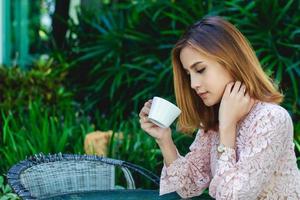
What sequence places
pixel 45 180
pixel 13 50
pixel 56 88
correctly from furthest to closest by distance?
1. pixel 13 50
2. pixel 56 88
3. pixel 45 180

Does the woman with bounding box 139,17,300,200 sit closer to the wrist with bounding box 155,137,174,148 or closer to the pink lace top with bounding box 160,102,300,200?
the pink lace top with bounding box 160,102,300,200

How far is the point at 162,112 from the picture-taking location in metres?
2.37

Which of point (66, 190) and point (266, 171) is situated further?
point (66, 190)

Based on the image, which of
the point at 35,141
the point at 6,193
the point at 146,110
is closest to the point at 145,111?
the point at 146,110

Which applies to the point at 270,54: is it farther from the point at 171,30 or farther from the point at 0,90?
the point at 0,90

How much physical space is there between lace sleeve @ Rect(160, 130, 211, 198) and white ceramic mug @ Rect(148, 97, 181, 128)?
272mm

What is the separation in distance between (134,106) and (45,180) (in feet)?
10.5

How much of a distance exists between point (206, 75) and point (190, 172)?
47 centimetres

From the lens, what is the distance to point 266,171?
222 centimetres

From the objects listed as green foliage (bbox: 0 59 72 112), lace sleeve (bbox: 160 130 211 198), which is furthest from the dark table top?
green foliage (bbox: 0 59 72 112)

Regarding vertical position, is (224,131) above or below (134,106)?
above

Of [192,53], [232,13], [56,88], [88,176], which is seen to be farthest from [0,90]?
[192,53]

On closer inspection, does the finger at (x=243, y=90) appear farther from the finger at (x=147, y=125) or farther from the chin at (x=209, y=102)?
the finger at (x=147, y=125)

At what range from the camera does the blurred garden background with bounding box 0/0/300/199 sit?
412 cm
